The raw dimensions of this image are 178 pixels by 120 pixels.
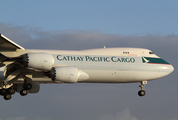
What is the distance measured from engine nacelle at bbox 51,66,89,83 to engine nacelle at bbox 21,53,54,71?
2.69ft

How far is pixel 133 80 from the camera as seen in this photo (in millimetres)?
34875

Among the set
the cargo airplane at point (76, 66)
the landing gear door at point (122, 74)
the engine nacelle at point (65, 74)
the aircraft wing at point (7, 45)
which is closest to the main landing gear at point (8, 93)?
the cargo airplane at point (76, 66)

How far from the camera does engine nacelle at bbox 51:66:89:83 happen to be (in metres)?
30.5

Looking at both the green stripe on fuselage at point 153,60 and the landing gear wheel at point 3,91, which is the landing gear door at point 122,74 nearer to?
the green stripe on fuselage at point 153,60

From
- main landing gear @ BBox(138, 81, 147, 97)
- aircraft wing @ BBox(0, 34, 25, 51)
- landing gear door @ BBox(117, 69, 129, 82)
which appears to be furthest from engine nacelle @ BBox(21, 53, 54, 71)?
main landing gear @ BBox(138, 81, 147, 97)

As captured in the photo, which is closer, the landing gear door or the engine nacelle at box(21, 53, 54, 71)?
the engine nacelle at box(21, 53, 54, 71)

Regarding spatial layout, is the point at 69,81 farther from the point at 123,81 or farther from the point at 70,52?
the point at 123,81

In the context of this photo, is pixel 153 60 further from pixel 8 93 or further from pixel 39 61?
pixel 8 93

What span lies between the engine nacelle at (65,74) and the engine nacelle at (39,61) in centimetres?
82

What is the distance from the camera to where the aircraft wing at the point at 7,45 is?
95.3 feet

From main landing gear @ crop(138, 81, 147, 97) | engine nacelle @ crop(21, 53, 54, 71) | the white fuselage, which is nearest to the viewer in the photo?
engine nacelle @ crop(21, 53, 54, 71)

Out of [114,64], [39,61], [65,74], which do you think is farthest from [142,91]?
[39,61]

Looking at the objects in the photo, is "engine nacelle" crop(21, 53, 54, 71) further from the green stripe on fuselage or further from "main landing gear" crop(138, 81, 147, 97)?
"main landing gear" crop(138, 81, 147, 97)

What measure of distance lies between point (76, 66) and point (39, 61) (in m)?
4.25
